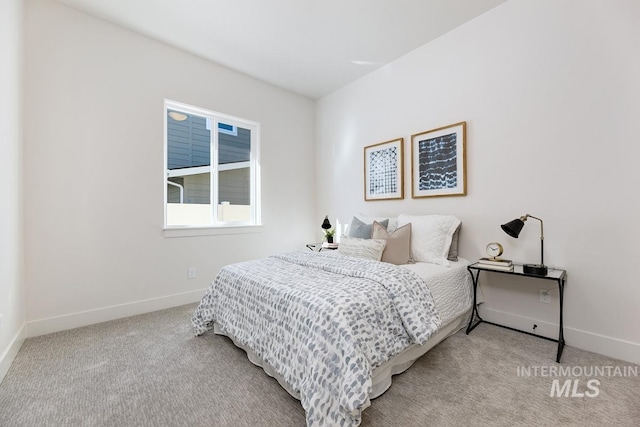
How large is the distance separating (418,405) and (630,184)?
208 centimetres

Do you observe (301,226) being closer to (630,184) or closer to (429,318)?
(429,318)

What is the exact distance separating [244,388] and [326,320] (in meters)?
0.73

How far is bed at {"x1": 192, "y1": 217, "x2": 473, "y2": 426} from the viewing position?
4.25ft

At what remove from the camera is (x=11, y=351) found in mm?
1912

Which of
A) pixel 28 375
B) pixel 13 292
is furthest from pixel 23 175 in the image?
pixel 28 375

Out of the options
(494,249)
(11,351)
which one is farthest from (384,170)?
(11,351)

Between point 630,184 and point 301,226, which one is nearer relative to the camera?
point 630,184

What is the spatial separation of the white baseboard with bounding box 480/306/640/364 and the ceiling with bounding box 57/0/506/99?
2.80 metres

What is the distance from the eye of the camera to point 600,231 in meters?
2.02

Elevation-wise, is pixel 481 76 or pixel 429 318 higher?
pixel 481 76

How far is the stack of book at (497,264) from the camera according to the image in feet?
7.28

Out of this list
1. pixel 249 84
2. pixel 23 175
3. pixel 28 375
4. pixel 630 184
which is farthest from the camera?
pixel 249 84

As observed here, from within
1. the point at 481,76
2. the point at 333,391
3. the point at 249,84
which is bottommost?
the point at 333,391

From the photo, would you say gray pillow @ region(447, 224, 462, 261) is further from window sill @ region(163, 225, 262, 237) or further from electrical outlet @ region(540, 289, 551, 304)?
window sill @ region(163, 225, 262, 237)
